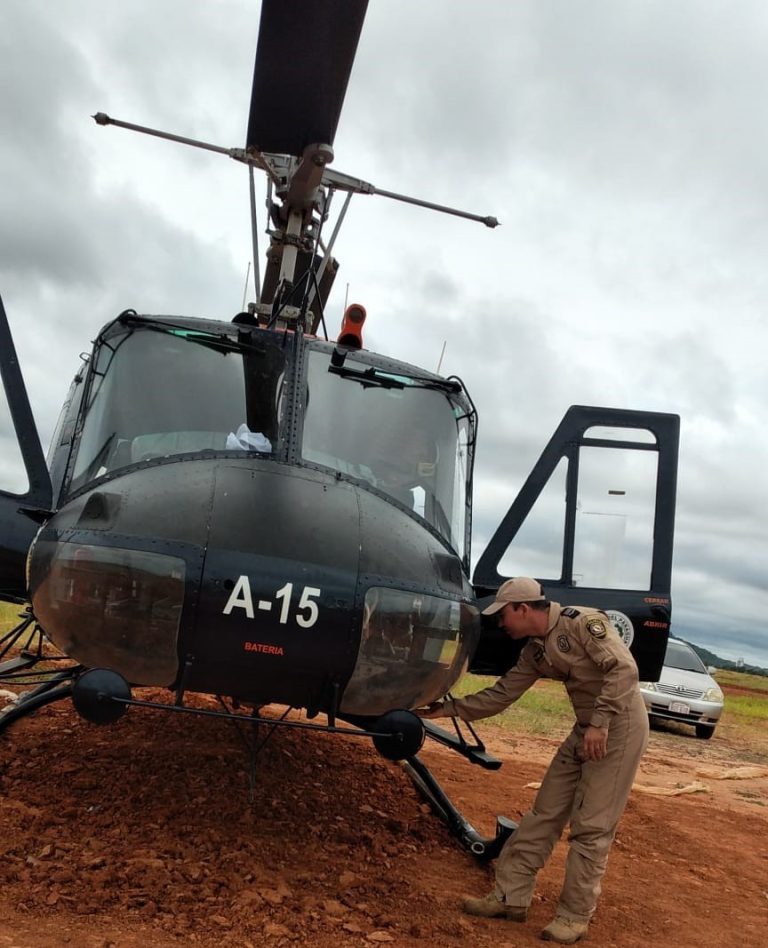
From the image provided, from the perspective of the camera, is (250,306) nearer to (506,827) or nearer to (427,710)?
(427,710)

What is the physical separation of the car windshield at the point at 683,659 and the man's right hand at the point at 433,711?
1089 centimetres

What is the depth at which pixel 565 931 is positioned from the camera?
3967 millimetres

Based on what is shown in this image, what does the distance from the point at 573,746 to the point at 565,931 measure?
841 millimetres

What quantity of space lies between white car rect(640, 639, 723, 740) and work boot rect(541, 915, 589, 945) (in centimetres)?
967

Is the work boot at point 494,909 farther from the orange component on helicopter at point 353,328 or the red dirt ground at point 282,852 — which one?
the orange component on helicopter at point 353,328

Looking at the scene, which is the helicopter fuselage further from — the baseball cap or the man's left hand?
the man's left hand

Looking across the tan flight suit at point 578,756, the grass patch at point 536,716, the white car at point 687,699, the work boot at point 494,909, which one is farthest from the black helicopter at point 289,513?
the white car at point 687,699

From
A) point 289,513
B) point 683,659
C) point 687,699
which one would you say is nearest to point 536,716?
point 687,699

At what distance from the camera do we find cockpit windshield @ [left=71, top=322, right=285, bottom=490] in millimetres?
4402

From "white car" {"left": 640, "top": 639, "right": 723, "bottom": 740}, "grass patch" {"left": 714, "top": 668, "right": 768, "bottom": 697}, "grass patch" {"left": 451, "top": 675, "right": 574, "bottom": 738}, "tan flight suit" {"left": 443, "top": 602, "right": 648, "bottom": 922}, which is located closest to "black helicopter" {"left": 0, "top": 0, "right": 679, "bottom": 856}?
"tan flight suit" {"left": 443, "top": 602, "right": 648, "bottom": 922}

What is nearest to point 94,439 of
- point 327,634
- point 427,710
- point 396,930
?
point 327,634

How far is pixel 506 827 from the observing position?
480 cm

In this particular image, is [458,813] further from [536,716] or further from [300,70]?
[536,716]

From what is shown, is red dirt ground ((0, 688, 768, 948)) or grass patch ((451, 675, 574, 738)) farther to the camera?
grass patch ((451, 675, 574, 738))
